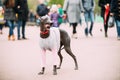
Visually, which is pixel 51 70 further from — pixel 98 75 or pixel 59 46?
pixel 98 75

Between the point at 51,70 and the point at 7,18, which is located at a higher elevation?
the point at 7,18

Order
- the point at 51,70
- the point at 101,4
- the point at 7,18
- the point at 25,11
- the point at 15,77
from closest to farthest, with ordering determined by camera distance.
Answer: the point at 15,77 → the point at 51,70 → the point at 7,18 → the point at 101,4 → the point at 25,11

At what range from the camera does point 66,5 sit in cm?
1638

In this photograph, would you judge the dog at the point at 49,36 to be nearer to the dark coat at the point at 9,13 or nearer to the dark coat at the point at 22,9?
the dark coat at the point at 9,13

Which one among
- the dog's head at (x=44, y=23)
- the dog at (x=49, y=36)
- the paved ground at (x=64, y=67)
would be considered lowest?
the paved ground at (x=64, y=67)

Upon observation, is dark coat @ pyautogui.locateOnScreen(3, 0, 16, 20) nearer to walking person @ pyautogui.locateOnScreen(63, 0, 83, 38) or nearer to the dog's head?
walking person @ pyautogui.locateOnScreen(63, 0, 83, 38)

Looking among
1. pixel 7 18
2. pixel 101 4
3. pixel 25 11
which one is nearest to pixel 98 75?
pixel 7 18

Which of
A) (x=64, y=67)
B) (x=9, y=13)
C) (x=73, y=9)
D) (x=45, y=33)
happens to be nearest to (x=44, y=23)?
(x=45, y=33)

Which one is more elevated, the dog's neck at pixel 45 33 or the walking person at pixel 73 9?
the walking person at pixel 73 9

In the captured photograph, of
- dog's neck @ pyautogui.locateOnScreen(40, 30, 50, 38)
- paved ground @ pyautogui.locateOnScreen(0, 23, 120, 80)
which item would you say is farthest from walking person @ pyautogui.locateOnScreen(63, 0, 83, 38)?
dog's neck @ pyautogui.locateOnScreen(40, 30, 50, 38)

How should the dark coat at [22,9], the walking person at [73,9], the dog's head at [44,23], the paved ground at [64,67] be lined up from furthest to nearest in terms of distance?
the walking person at [73,9]
the dark coat at [22,9]
the dog's head at [44,23]
the paved ground at [64,67]

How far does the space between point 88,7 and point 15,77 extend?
9.44 m

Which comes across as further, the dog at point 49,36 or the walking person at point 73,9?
the walking person at point 73,9

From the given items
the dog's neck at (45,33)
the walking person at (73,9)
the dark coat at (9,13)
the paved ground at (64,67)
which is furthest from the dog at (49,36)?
the walking person at (73,9)
